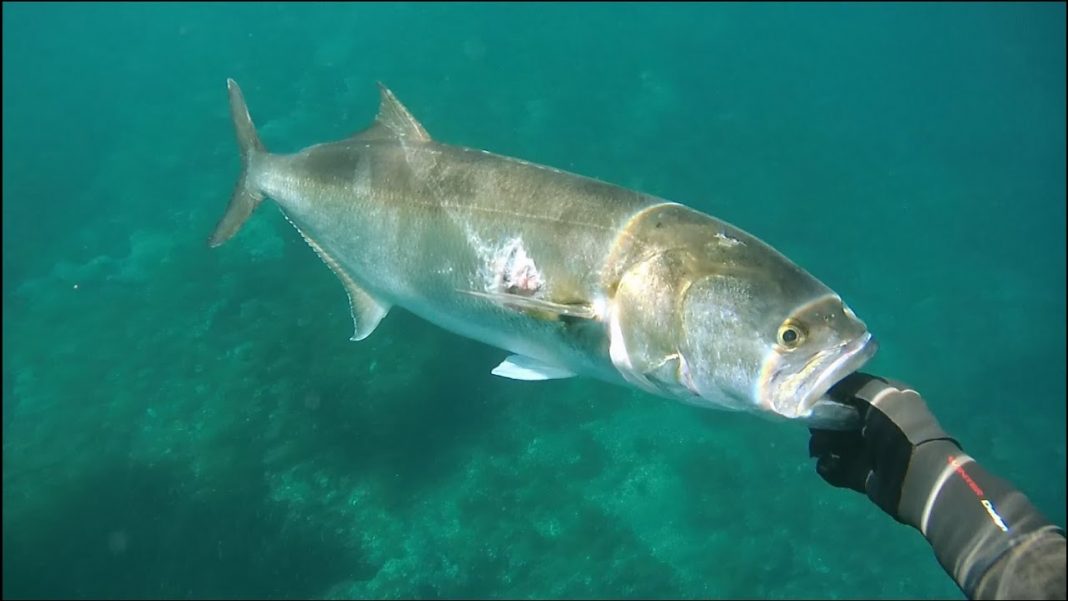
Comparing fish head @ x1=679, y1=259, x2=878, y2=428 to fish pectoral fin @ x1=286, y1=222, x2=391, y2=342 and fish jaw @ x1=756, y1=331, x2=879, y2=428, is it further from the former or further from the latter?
fish pectoral fin @ x1=286, y1=222, x2=391, y2=342

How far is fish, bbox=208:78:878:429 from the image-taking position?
2.47m

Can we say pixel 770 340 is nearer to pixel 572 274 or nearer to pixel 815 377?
pixel 815 377

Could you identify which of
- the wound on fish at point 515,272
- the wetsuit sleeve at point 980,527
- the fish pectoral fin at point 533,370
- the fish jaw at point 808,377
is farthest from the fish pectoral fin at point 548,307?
the wetsuit sleeve at point 980,527

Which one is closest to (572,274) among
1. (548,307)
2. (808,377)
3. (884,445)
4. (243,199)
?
(548,307)

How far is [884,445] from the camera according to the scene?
258 centimetres

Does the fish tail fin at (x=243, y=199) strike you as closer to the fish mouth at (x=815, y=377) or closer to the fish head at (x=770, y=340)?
the fish head at (x=770, y=340)

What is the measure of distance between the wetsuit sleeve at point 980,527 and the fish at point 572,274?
0.37 meters

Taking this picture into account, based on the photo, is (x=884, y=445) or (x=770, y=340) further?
(x=884, y=445)

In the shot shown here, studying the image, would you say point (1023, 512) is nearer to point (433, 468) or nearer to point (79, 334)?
point (433, 468)

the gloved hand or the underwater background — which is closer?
the gloved hand

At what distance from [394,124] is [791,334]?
115 inches

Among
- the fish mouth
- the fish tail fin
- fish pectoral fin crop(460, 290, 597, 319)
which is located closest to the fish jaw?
the fish mouth

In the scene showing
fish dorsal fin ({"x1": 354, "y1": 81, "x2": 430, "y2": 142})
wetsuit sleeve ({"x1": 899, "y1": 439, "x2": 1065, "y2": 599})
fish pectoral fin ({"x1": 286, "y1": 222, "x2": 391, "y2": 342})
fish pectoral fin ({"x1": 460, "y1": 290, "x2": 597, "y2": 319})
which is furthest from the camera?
fish pectoral fin ({"x1": 286, "y1": 222, "x2": 391, "y2": 342})

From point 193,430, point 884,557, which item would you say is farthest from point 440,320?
point 884,557
